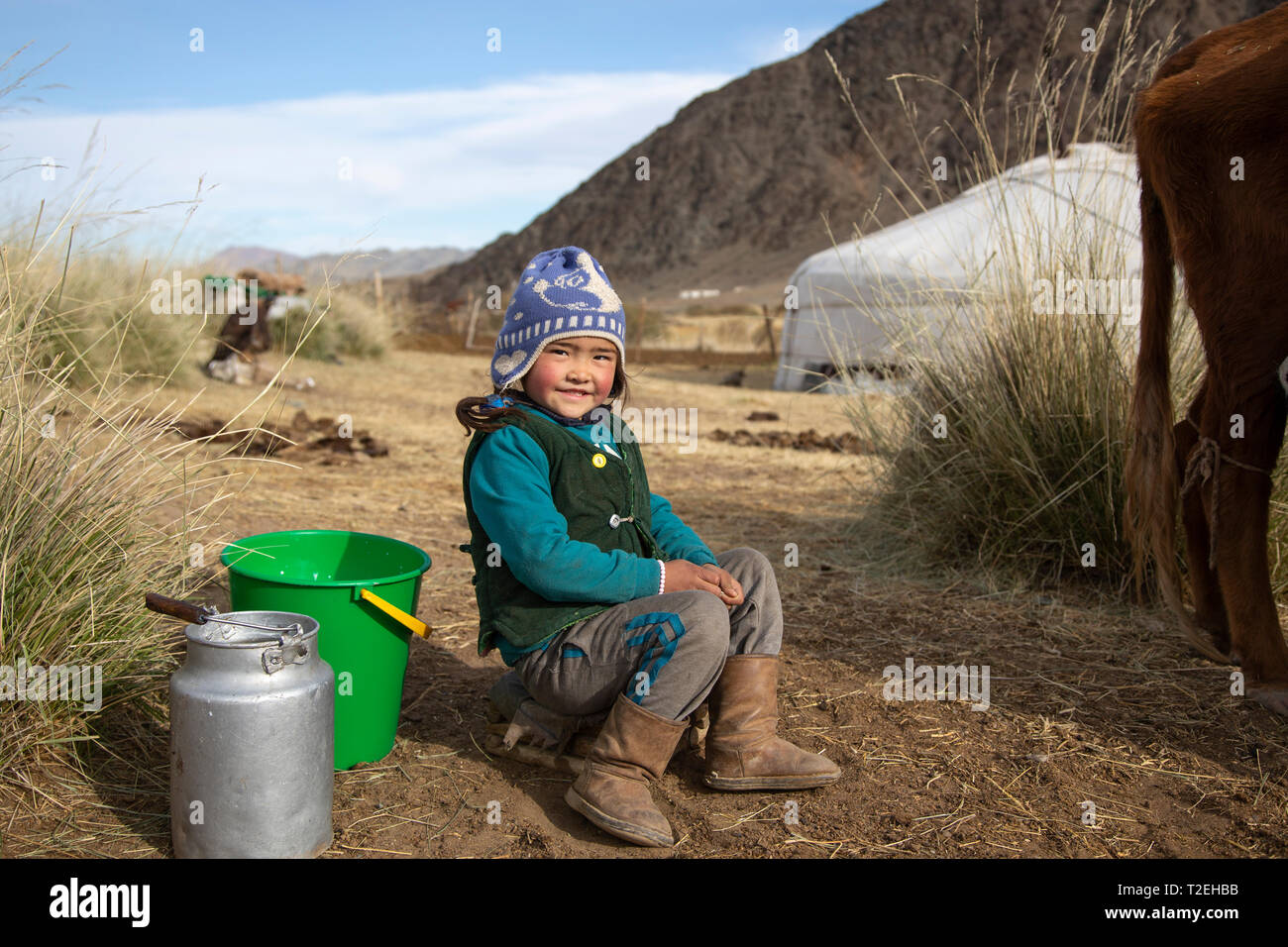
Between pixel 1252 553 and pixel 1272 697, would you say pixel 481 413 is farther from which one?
pixel 1272 697

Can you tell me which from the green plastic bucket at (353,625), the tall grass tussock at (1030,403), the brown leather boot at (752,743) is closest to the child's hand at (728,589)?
the brown leather boot at (752,743)

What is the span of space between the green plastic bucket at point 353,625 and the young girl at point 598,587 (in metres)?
0.22

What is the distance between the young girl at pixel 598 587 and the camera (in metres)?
2.24

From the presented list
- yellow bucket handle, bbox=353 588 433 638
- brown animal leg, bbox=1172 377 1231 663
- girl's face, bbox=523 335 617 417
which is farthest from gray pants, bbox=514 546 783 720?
brown animal leg, bbox=1172 377 1231 663

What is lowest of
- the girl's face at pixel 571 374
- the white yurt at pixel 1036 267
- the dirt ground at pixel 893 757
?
the dirt ground at pixel 893 757

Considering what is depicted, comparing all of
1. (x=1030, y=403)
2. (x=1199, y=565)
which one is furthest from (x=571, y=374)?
(x=1030, y=403)

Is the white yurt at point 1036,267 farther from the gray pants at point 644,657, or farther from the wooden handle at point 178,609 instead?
the wooden handle at point 178,609

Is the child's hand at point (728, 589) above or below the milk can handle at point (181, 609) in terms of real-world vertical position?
below

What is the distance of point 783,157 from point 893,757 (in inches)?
2053

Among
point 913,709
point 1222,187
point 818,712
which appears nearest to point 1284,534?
point 1222,187

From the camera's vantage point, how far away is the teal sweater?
2236 mm

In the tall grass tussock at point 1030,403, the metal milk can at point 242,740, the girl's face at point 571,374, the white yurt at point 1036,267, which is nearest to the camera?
the metal milk can at point 242,740

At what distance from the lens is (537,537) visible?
2223mm

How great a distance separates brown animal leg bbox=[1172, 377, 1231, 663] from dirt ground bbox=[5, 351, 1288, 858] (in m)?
0.12
